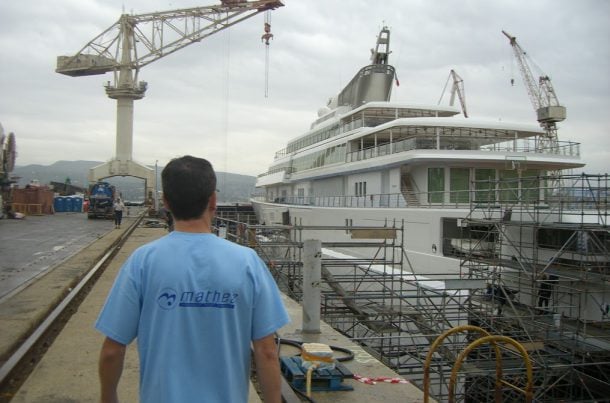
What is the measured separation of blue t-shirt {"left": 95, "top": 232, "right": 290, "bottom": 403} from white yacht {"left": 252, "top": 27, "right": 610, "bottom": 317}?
10818 millimetres

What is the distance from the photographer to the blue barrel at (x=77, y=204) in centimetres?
4490

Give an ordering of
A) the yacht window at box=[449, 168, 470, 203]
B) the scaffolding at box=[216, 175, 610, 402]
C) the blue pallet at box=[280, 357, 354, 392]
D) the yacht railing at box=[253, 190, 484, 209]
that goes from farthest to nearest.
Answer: the yacht window at box=[449, 168, 470, 203]
the yacht railing at box=[253, 190, 484, 209]
the scaffolding at box=[216, 175, 610, 402]
the blue pallet at box=[280, 357, 354, 392]

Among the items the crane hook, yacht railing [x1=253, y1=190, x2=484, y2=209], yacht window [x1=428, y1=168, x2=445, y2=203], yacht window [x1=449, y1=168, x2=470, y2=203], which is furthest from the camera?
the crane hook

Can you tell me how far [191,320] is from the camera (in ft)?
7.05

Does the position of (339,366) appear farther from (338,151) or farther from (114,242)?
(338,151)

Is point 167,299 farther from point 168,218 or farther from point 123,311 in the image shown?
point 168,218

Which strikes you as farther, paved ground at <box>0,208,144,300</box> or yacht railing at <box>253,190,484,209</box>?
yacht railing at <box>253,190,484,209</box>

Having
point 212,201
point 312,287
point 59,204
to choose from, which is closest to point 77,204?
point 59,204

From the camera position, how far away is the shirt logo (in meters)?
2.14

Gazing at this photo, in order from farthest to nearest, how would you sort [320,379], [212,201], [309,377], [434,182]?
[434,182], [320,379], [309,377], [212,201]

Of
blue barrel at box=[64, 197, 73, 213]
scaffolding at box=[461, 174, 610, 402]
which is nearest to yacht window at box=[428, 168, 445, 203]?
scaffolding at box=[461, 174, 610, 402]

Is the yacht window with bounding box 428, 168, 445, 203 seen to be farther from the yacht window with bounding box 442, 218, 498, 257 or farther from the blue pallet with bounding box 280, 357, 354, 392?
the blue pallet with bounding box 280, 357, 354, 392

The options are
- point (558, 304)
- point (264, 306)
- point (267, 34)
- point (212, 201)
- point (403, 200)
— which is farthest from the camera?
point (267, 34)

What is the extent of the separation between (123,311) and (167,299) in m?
0.21
